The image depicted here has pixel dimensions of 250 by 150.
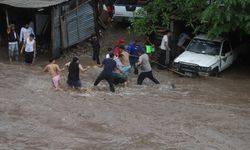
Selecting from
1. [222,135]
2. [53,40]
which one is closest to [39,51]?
[53,40]

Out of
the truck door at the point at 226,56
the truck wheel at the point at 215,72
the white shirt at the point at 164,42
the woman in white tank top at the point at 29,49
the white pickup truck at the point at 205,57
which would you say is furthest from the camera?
the white shirt at the point at 164,42

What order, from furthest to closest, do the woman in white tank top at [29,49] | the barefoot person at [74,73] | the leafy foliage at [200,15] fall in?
the woman in white tank top at [29,49], the leafy foliage at [200,15], the barefoot person at [74,73]

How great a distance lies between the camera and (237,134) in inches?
563

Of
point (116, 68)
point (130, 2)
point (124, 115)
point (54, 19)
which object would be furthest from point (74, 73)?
point (130, 2)

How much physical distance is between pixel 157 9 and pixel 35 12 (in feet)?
19.5

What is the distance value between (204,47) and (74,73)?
6.17 m

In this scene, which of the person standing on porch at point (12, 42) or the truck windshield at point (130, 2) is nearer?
the person standing on porch at point (12, 42)

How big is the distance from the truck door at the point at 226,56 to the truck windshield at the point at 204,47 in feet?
0.83

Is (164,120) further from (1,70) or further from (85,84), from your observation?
(1,70)

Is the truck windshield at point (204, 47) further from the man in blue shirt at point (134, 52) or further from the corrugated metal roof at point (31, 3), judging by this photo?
the corrugated metal roof at point (31, 3)

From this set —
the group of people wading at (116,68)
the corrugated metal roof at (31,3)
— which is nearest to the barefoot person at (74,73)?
the group of people wading at (116,68)

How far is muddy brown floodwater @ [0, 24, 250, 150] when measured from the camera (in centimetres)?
1328

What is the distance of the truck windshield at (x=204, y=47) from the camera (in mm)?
21016

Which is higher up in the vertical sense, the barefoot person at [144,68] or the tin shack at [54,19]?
the tin shack at [54,19]
